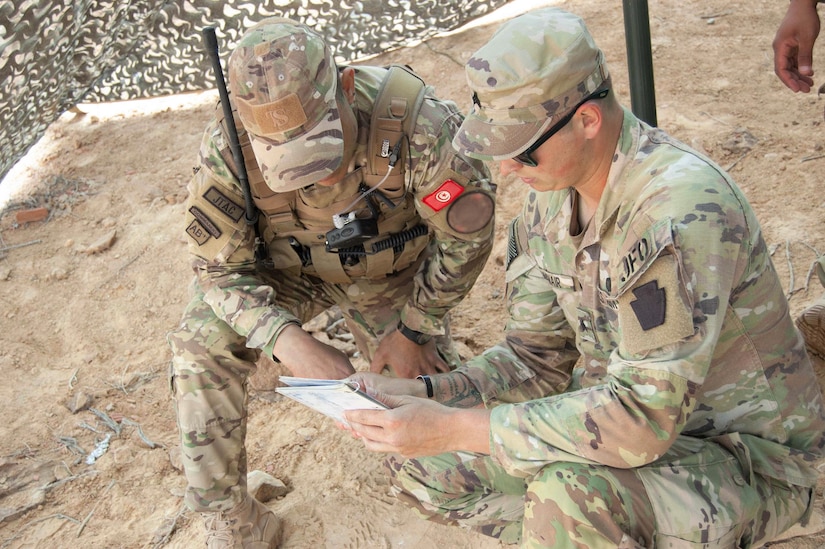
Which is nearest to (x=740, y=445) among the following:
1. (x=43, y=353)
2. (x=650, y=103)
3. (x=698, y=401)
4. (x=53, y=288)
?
(x=698, y=401)

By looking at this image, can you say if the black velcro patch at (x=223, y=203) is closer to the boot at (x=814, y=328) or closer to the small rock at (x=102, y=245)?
the boot at (x=814, y=328)

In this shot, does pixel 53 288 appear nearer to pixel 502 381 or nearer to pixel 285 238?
pixel 285 238

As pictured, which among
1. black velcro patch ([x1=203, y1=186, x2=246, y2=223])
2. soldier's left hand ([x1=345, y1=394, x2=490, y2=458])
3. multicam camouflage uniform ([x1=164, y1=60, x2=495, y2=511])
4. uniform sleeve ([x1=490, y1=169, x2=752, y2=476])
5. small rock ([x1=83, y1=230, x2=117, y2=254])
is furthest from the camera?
small rock ([x1=83, y1=230, x2=117, y2=254])

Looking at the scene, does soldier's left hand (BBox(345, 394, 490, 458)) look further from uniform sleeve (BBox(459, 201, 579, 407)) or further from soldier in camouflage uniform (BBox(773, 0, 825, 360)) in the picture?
soldier in camouflage uniform (BBox(773, 0, 825, 360))

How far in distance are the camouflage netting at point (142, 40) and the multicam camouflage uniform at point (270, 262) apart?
2.33m

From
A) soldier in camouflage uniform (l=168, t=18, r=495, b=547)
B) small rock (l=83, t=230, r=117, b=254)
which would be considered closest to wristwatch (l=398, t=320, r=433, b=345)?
soldier in camouflage uniform (l=168, t=18, r=495, b=547)

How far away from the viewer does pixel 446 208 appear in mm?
2977

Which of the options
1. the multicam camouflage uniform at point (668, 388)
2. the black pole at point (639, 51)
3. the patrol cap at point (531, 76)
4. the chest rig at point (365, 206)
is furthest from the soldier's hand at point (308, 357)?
the black pole at point (639, 51)

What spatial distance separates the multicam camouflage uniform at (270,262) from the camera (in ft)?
9.39

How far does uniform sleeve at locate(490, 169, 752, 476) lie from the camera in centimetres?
178

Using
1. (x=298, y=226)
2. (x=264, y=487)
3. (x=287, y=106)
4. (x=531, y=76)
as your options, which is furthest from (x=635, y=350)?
(x=264, y=487)

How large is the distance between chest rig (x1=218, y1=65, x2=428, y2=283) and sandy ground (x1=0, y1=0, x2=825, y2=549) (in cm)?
81

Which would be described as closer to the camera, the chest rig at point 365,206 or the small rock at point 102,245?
the chest rig at point 365,206

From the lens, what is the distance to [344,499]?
320 cm
